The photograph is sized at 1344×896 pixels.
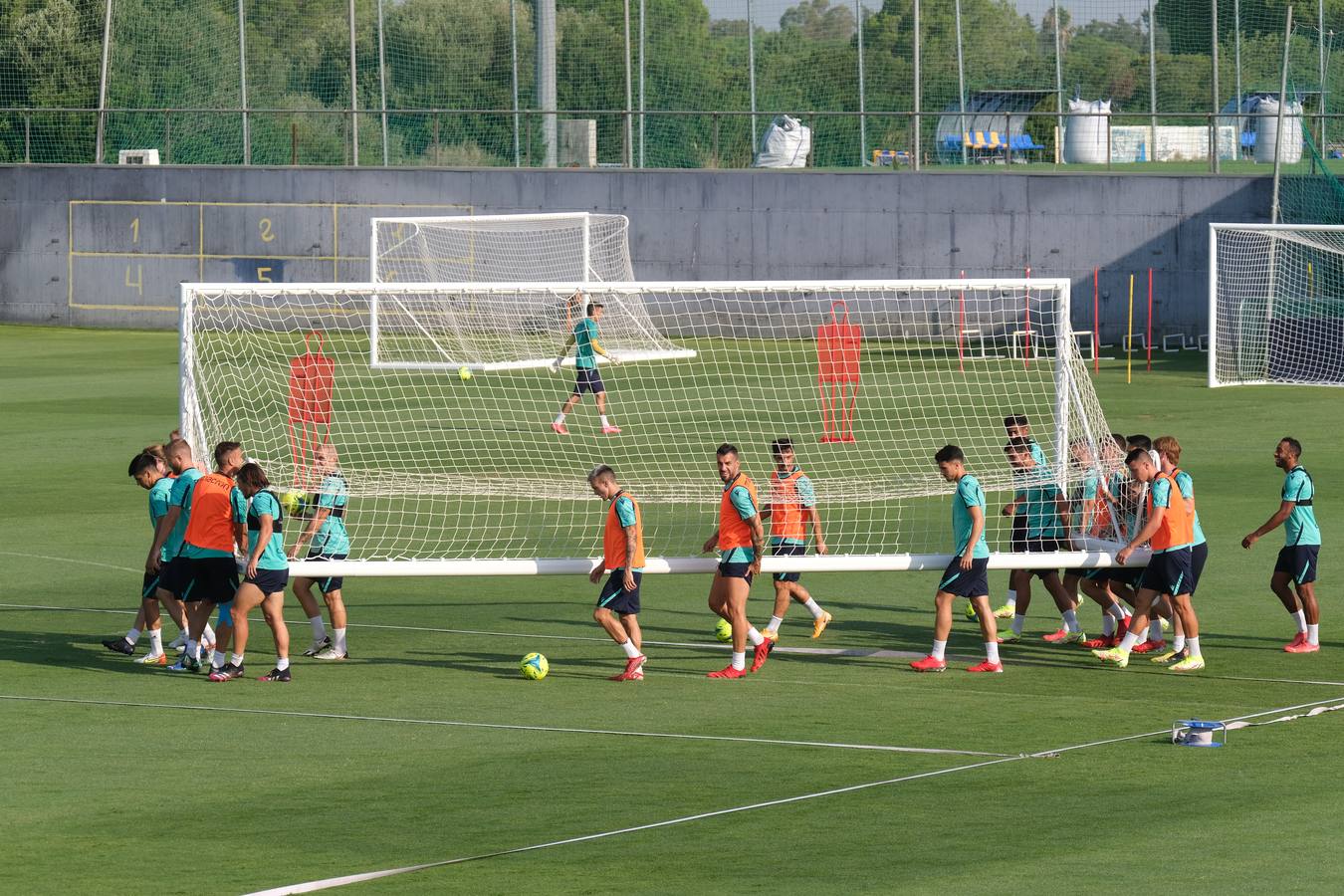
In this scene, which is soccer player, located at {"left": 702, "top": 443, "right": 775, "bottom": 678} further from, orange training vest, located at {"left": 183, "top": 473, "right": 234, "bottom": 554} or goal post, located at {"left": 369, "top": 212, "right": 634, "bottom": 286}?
goal post, located at {"left": 369, "top": 212, "right": 634, "bottom": 286}

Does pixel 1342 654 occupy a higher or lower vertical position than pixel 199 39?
lower

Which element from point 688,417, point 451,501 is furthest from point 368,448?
point 688,417

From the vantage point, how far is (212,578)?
13250mm

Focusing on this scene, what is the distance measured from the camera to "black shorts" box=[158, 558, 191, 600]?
13258 millimetres

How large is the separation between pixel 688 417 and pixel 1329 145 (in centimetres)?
1842

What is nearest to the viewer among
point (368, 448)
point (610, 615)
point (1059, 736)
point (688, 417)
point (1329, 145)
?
point (1059, 736)

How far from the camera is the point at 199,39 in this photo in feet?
157

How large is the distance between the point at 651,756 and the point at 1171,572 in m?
4.52

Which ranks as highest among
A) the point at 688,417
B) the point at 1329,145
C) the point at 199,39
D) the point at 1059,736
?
the point at 199,39

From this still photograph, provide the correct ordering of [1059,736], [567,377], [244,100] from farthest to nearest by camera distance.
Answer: [244,100], [567,377], [1059,736]

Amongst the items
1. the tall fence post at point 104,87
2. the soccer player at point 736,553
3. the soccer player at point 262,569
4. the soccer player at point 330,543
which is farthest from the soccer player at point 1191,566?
the tall fence post at point 104,87

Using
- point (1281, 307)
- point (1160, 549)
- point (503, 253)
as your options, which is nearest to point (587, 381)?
point (1160, 549)

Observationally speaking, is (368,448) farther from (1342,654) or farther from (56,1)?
(56,1)

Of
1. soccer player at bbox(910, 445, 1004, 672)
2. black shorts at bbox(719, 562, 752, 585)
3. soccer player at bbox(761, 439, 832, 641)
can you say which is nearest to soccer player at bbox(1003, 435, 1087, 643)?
soccer player at bbox(910, 445, 1004, 672)
